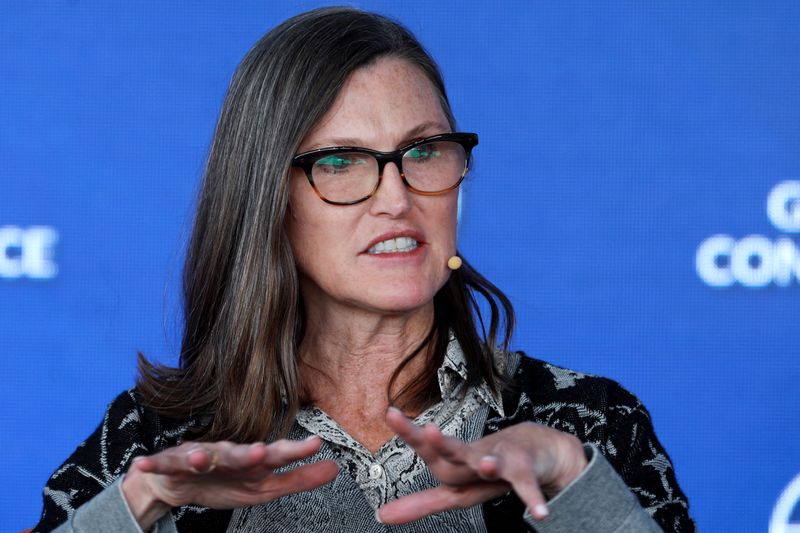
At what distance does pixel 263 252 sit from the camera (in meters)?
1.67

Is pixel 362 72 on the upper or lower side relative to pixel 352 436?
upper

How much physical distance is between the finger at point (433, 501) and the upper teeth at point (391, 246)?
1.53 ft

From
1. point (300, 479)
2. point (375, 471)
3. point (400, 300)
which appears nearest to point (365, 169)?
point (400, 300)

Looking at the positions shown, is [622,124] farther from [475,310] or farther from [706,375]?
[475,310]

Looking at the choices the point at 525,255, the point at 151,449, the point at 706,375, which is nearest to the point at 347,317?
the point at 151,449

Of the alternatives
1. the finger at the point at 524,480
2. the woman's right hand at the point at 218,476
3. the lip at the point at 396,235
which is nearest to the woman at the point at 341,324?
the lip at the point at 396,235

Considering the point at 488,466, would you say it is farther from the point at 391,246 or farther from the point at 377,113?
the point at 377,113

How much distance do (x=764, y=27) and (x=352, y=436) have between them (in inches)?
60.1

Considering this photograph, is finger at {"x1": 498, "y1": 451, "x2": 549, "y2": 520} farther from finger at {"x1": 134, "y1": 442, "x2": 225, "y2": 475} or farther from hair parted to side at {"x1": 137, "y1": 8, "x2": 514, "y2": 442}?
hair parted to side at {"x1": 137, "y1": 8, "x2": 514, "y2": 442}

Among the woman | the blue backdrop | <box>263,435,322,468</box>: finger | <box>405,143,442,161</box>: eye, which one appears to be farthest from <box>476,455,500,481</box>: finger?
the blue backdrop

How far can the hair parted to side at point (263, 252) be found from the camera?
1642 mm

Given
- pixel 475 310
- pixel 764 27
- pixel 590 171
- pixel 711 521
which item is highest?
pixel 764 27

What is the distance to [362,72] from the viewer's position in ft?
5.47

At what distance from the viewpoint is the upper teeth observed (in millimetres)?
1606
